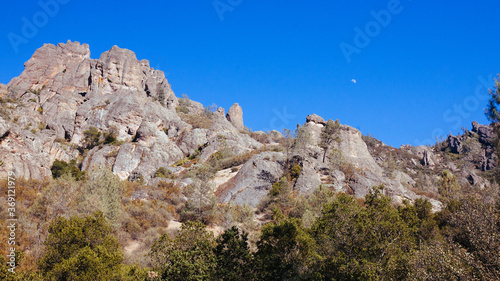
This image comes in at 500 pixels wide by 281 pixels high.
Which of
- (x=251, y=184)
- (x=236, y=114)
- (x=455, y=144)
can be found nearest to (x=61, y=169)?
(x=251, y=184)

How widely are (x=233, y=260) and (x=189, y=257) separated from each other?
3.35m

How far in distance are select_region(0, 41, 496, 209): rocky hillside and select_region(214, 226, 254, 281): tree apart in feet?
86.3

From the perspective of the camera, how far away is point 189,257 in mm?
14125

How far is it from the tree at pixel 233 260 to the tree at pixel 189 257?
463mm

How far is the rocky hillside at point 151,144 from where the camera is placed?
4620 centimetres

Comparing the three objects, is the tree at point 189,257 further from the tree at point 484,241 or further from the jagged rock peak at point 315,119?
the jagged rock peak at point 315,119

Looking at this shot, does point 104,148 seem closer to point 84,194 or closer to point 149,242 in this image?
point 84,194

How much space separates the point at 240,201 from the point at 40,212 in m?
23.3

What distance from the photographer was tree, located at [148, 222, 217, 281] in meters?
13.4

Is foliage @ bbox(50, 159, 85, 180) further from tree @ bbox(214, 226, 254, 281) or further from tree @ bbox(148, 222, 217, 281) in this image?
tree @ bbox(214, 226, 254, 281)

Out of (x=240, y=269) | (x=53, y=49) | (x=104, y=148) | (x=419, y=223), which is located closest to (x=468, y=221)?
(x=240, y=269)

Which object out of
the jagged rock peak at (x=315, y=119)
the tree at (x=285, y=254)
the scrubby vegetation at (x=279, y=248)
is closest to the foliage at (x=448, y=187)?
the scrubby vegetation at (x=279, y=248)

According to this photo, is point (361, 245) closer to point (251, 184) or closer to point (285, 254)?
point (285, 254)

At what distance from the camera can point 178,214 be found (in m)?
37.6
